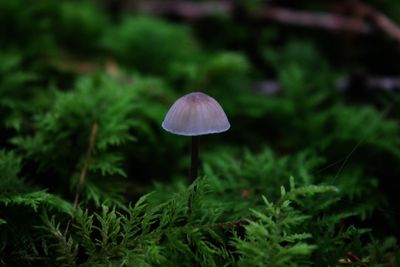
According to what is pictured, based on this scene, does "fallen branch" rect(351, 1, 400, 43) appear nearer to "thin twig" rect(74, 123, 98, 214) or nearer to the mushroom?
the mushroom

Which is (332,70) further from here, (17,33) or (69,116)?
(17,33)

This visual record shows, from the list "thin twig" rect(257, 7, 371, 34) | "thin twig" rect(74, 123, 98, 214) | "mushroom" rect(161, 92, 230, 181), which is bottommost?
"thin twig" rect(74, 123, 98, 214)

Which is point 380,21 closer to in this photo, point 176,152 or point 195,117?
point 176,152

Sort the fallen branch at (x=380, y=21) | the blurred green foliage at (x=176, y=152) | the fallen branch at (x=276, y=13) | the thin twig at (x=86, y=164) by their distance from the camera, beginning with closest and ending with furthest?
the blurred green foliage at (x=176, y=152) → the thin twig at (x=86, y=164) → the fallen branch at (x=380, y=21) → the fallen branch at (x=276, y=13)

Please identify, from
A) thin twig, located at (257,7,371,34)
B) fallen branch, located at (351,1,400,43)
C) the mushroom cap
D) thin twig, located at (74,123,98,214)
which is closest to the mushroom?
the mushroom cap

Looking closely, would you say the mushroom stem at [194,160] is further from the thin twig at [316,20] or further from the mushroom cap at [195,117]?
the thin twig at [316,20]

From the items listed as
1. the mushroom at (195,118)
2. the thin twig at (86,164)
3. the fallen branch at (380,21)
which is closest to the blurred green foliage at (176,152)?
the thin twig at (86,164)
